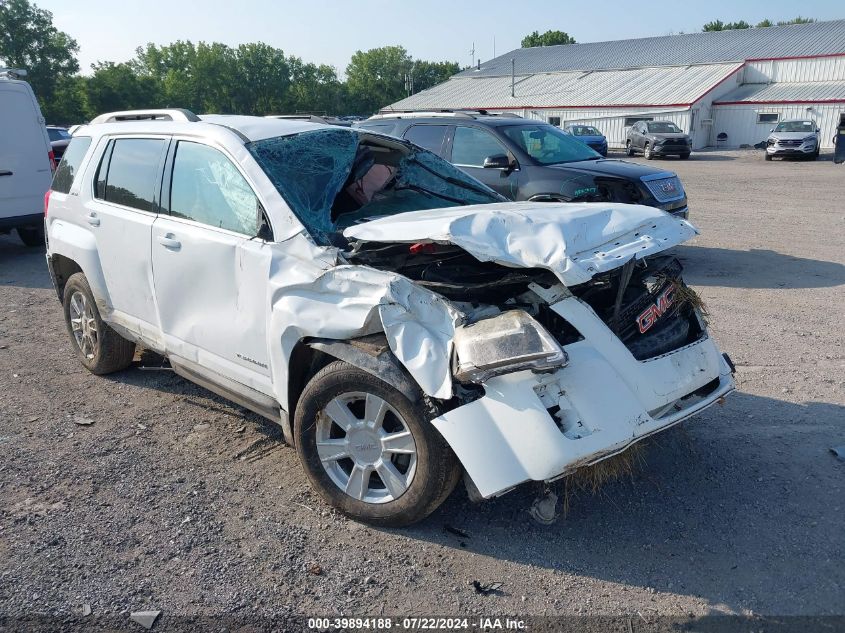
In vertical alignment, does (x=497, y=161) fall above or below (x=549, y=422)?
above

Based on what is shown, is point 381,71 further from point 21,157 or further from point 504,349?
point 504,349

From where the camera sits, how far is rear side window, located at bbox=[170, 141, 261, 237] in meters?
3.93

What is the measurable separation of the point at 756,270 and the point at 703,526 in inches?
249

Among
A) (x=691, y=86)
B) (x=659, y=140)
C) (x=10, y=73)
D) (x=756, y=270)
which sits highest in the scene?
(x=10, y=73)

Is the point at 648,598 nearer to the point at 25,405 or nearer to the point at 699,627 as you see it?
the point at 699,627

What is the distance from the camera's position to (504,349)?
2.93m

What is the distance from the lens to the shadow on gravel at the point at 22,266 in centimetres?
934

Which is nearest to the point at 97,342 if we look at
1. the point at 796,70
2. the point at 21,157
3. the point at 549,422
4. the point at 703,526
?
the point at 549,422

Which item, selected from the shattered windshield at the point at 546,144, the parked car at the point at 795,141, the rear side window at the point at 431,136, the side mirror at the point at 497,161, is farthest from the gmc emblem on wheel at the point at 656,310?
the parked car at the point at 795,141

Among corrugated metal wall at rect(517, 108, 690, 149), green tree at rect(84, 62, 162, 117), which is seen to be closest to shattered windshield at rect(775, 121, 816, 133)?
corrugated metal wall at rect(517, 108, 690, 149)

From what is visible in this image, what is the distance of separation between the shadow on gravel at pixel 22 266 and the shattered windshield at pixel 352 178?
6.08 metres

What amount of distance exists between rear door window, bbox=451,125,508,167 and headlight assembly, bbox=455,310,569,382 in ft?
20.7

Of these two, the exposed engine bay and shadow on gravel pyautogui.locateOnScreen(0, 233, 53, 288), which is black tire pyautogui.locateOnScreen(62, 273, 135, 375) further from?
shadow on gravel pyautogui.locateOnScreen(0, 233, 53, 288)

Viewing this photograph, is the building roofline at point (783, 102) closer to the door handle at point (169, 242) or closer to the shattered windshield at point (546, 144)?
the shattered windshield at point (546, 144)
